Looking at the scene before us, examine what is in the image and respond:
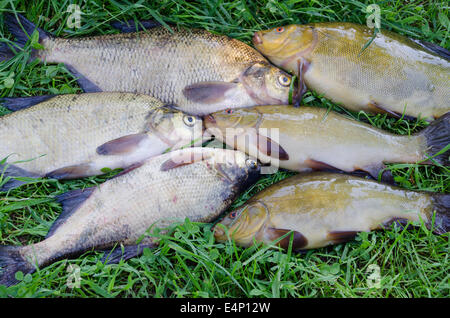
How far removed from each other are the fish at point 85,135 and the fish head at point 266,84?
0.53m

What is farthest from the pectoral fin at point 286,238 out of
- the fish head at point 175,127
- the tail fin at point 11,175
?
the tail fin at point 11,175

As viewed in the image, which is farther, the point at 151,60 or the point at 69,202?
the point at 151,60

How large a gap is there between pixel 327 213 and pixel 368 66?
3.94ft

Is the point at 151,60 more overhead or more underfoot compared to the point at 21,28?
more underfoot

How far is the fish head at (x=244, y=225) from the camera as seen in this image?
2.94 meters

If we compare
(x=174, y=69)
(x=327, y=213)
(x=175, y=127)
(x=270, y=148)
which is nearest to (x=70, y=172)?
(x=175, y=127)

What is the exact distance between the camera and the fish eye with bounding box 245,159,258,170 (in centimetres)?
313

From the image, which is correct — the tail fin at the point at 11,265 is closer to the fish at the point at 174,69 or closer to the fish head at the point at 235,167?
the fish at the point at 174,69

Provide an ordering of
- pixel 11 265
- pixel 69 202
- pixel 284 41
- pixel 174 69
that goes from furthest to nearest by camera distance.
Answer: pixel 284 41 → pixel 174 69 → pixel 69 202 → pixel 11 265

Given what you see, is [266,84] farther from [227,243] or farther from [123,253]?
[123,253]

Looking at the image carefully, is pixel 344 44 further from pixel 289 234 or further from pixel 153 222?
pixel 153 222

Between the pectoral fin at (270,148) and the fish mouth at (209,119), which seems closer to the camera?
the pectoral fin at (270,148)

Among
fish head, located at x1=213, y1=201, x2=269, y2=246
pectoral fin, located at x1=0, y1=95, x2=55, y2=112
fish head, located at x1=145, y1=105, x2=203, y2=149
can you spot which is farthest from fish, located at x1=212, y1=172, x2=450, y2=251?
pectoral fin, located at x1=0, y1=95, x2=55, y2=112

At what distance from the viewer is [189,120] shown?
10.4 feet
